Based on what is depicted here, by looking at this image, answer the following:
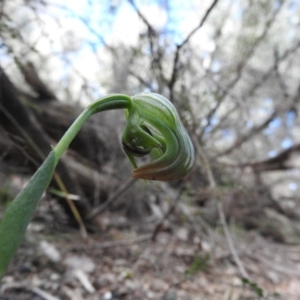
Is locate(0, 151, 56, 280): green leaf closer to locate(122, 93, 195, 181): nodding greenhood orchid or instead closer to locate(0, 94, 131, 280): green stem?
locate(0, 94, 131, 280): green stem

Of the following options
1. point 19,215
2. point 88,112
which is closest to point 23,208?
point 19,215

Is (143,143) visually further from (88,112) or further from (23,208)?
(23,208)

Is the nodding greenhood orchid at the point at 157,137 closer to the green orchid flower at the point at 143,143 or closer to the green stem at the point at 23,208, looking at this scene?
the green orchid flower at the point at 143,143

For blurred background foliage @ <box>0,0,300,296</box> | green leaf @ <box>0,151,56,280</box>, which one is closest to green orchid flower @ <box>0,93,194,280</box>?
green leaf @ <box>0,151,56,280</box>

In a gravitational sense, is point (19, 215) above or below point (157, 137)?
below

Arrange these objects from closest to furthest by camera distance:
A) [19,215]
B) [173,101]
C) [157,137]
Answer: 1. [19,215]
2. [157,137]
3. [173,101]

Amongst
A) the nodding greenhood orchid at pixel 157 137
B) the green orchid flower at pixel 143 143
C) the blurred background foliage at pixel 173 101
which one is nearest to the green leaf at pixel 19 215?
the green orchid flower at pixel 143 143

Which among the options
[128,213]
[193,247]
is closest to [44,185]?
[193,247]

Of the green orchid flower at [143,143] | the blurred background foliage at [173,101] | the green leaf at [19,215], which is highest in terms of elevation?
the blurred background foliage at [173,101]
